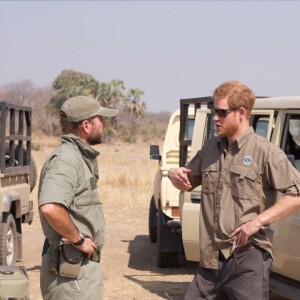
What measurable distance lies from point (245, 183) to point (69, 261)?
37.4 inches

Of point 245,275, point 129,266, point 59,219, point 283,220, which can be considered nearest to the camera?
point 59,219

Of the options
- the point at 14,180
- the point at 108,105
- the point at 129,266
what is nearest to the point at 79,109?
the point at 14,180

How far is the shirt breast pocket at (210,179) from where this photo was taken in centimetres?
438

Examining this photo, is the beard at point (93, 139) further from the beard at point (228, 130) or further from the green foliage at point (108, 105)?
the green foliage at point (108, 105)

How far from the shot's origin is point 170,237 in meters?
9.47

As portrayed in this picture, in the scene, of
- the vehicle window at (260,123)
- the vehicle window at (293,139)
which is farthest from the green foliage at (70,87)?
the vehicle window at (293,139)

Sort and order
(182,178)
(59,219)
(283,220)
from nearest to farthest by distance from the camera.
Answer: (59,219), (182,178), (283,220)

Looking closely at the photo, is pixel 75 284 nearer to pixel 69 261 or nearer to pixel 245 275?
pixel 69 261

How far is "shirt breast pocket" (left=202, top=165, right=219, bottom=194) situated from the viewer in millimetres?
4379

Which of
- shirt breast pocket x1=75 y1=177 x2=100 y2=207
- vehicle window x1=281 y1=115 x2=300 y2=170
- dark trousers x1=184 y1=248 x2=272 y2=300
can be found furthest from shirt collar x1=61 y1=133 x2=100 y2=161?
vehicle window x1=281 y1=115 x2=300 y2=170

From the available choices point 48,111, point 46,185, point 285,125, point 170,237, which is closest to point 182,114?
point 170,237

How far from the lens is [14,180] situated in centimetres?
933

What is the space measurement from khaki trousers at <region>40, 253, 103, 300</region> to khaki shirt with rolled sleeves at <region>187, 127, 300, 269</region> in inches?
23.1

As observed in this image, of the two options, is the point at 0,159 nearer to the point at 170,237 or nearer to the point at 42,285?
the point at 170,237
